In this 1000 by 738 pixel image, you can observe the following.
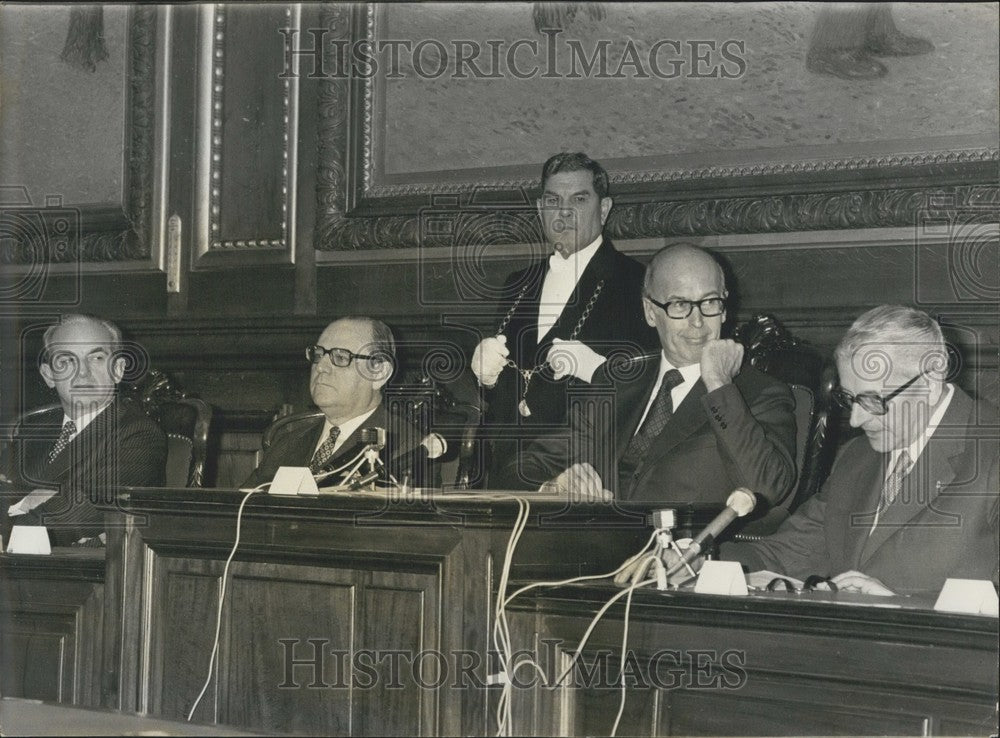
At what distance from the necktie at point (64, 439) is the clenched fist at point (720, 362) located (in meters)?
2.41

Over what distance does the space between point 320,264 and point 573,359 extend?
1.41 meters

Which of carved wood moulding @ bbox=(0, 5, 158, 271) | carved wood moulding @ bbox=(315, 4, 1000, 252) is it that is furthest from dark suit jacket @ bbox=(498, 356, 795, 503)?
carved wood moulding @ bbox=(0, 5, 158, 271)

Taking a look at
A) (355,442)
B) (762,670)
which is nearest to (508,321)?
(355,442)

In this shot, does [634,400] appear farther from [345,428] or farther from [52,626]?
[52,626]

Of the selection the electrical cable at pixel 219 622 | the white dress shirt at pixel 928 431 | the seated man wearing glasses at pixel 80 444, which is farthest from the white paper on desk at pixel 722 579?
the seated man wearing glasses at pixel 80 444

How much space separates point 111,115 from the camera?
6.24 m

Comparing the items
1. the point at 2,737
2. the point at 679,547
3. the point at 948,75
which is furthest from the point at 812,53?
the point at 2,737

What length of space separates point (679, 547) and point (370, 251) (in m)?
2.42

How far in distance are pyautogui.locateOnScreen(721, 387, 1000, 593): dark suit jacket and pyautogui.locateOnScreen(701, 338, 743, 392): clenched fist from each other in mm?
384

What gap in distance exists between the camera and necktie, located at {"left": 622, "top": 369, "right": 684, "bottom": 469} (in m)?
4.24

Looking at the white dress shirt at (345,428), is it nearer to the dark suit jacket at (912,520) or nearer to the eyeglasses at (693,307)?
the eyeglasses at (693,307)

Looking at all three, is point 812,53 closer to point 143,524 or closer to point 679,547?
point 679,547

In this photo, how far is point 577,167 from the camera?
15.3 feet

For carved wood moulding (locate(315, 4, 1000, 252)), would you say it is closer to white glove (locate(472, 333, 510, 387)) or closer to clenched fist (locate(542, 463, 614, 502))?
white glove (locate(472, 333, 510, 387))
